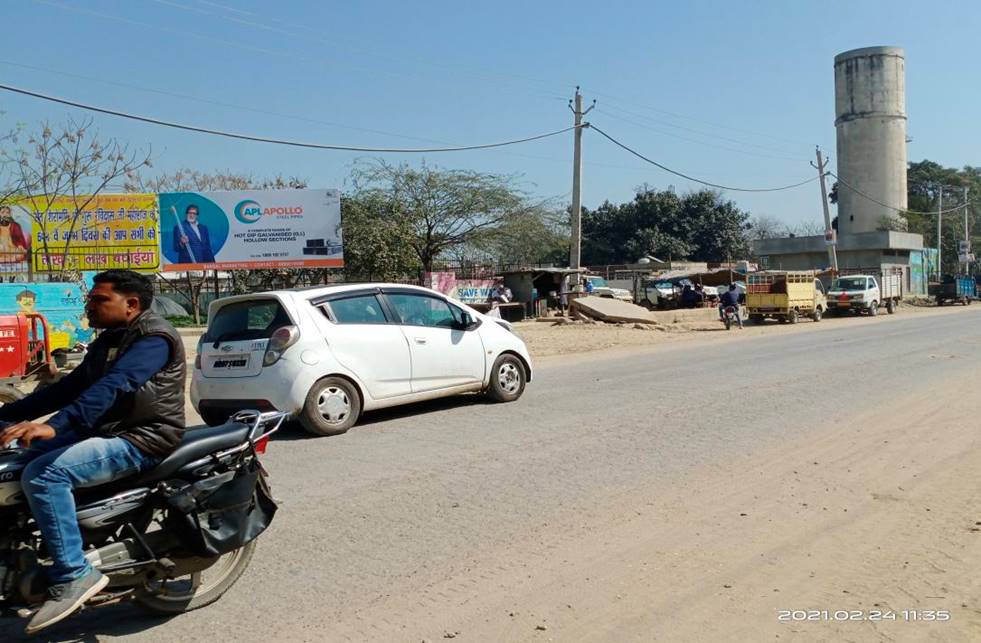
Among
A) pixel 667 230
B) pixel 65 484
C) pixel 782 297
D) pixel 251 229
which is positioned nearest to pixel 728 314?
pixel 782 297

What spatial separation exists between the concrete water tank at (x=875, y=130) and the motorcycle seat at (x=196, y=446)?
238ft

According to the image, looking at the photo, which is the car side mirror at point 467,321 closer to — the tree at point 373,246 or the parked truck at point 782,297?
the parked truck at point 782,297

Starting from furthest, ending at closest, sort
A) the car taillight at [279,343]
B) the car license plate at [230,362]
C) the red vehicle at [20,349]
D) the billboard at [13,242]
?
the billboard at [13,242] → the red vehicle at [20,349] → the car license plate at [230,362] → the car taillight at [279,343]

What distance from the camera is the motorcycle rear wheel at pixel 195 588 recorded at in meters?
4.02

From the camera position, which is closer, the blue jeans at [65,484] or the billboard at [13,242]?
the blue jeans at [65,484]

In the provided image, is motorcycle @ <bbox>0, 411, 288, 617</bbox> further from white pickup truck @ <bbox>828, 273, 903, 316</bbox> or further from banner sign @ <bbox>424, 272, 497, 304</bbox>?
white pickup truck @ <bbox>828, 273, 903, 316</bbox>

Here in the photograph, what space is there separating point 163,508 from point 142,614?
0.60 m

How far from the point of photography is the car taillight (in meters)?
8.25

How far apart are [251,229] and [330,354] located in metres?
23.6

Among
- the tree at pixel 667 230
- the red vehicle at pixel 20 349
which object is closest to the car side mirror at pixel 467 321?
the red vehicle at pixel 20 349

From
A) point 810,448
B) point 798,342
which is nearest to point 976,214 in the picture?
point 798,342

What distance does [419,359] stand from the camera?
30.4 feet

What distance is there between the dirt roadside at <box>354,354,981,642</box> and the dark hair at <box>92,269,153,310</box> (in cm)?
191

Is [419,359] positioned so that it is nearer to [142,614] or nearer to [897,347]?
[142,614]
